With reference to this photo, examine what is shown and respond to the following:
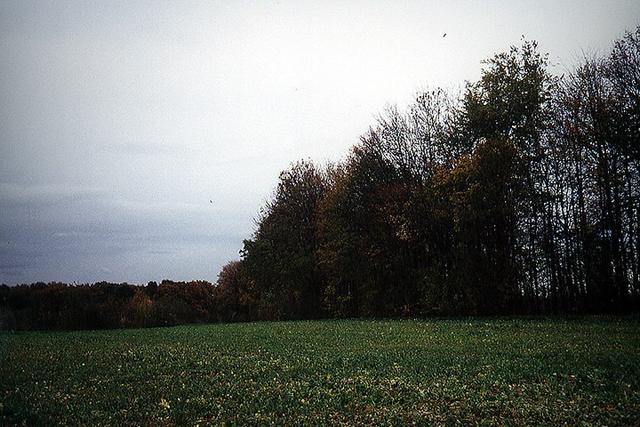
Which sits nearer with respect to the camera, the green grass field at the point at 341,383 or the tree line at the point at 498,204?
the green grass field at the point at 341,383

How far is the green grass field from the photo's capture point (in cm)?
992

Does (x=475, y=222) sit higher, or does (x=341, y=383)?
(x=475, y=222)

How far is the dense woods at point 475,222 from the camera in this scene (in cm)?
3134

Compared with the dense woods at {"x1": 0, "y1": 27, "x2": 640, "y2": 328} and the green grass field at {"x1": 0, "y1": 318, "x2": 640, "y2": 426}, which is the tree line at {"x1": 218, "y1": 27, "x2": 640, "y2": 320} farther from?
the green grass field at {"x1": 0, "y1": 318, "x2": 640, "y2": 426}

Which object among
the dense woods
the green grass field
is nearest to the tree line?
the dense woods

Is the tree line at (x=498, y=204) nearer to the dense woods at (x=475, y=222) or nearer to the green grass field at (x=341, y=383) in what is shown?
the dense woods at (x=475, y=222)

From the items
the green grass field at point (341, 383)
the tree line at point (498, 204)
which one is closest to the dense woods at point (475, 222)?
the tree line at point (498, 204)

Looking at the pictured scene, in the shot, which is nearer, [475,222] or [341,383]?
[341,383]

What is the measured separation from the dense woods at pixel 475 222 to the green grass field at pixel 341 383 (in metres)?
12.6

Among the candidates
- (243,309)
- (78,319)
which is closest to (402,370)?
(78,319)

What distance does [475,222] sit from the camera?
3612 centimetres

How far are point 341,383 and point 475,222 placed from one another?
25986 millimetres

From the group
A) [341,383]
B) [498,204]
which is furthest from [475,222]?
[341,383]

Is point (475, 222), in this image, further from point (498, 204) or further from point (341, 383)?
point (341, 383)
